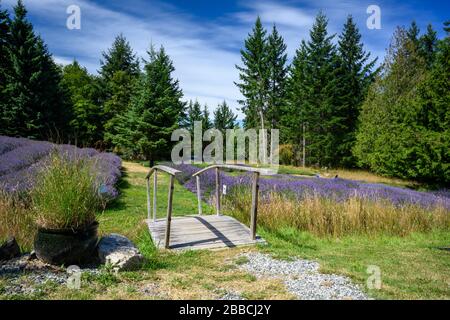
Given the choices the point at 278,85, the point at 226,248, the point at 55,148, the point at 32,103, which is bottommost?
the point at 226,248

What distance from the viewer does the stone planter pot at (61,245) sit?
3869mm

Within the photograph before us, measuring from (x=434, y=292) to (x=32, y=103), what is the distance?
2501 centimetres

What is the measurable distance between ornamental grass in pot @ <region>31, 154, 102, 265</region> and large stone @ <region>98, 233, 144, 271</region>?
Result: 16 centimetres

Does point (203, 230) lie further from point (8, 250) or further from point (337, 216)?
point (8, 250)

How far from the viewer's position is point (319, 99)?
3139cm

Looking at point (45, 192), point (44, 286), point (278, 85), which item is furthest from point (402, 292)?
point (278, 85)

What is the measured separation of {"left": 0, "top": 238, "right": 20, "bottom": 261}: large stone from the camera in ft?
13.0

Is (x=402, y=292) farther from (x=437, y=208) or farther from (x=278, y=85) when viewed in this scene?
(x=278, y=85)

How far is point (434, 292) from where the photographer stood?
3.58 meters

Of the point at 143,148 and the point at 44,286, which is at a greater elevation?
the point at 143,148

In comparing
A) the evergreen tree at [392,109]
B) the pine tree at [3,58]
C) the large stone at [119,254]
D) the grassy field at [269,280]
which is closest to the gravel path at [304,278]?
the grassy field at [269,280]

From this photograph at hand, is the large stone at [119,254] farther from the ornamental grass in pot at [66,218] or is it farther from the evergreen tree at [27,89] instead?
the evergreen tree at [27,89]

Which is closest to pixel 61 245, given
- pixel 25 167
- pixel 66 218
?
pixel 66 218

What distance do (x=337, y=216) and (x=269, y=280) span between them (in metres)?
3.89
